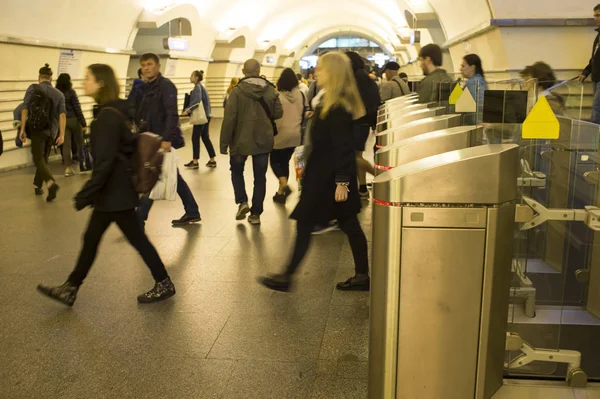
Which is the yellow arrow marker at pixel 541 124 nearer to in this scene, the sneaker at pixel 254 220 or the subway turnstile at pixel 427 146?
the subway turnstile at pixel 427 146

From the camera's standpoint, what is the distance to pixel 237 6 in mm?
24953

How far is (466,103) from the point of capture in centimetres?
498

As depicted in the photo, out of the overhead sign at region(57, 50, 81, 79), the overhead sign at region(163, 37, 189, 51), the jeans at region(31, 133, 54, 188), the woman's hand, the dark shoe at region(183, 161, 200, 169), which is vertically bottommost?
the dark shoe at region(183, 161, 200, 169)

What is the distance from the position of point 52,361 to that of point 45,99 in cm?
623

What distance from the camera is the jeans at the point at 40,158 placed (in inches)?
343

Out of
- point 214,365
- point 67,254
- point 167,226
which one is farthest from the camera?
point 167,226

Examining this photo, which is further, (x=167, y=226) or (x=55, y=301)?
(x=167, y=226)

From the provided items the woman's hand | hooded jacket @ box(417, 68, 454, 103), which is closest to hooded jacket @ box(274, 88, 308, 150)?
hooded jacket @ box(417, 68, 454, 103)

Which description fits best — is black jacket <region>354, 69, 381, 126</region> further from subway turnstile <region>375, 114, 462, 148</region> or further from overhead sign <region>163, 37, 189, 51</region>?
overhead sign <region>163, 37, 189, 51</region>

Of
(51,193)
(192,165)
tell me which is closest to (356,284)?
(51,193)

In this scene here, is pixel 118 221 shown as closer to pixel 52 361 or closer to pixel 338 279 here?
pixel 52 361

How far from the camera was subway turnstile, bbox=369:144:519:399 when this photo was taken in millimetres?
2332

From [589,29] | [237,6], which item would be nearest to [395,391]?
[589,29]

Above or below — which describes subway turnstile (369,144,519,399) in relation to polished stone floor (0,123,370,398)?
above
